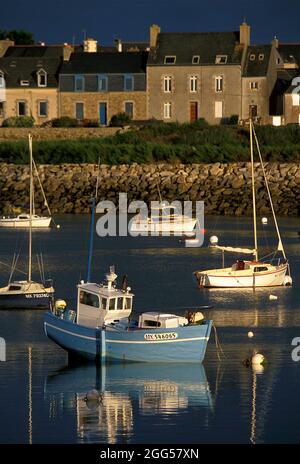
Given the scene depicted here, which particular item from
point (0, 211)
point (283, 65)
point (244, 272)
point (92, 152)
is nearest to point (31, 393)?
point (244, 272)

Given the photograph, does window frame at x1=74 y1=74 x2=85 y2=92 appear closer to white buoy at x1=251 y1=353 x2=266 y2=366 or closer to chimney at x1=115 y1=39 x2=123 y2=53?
chimney at x1=115 y1=39 x2=123 y2=53

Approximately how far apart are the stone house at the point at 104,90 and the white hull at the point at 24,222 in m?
23.1

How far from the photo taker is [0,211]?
242ft

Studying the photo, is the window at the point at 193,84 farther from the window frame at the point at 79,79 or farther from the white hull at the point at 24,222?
the white hull at the point at 24,222

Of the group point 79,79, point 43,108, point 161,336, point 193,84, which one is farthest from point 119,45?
point 161,336

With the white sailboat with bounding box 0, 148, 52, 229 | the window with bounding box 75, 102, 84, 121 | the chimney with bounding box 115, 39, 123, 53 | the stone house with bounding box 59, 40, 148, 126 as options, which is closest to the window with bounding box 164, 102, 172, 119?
the stone house with bounding box 59, 40, 148, 126

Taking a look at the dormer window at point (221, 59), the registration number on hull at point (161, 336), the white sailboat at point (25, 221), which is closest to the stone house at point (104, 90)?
the dormer window at point (221, 59)

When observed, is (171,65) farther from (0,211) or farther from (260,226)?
(260,226)

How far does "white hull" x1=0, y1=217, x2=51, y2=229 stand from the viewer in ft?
217

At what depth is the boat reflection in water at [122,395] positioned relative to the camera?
25906 mm

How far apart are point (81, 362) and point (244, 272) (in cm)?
1397

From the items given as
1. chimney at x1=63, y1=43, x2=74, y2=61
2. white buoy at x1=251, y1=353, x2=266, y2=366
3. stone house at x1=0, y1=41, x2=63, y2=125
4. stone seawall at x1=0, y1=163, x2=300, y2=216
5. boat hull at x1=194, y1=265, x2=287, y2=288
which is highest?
chimney at x1=63, y1=43, x2=74, y2=61

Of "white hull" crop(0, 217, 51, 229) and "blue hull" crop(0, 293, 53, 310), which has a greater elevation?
"white hull" crop(0, 217, 51, 229)

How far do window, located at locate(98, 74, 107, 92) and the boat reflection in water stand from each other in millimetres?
60762
